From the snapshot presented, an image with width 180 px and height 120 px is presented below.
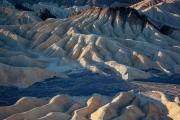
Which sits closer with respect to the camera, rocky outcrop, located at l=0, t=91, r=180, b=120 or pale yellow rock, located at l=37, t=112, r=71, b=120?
pale yellow rock, located at l=37, t=112, r=71, b=120

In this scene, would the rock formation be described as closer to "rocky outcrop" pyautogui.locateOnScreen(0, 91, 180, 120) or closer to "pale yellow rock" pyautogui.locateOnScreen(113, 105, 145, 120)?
"rocky outcrop" pyautogui.locateOnScreen(0, 91, 180, 120)

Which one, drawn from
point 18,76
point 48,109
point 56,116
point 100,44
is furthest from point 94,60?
point 56,116

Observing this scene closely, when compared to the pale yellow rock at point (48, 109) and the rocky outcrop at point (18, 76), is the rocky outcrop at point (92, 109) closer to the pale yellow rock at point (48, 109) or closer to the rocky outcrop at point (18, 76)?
the pale yellow rock at point (48, 109)

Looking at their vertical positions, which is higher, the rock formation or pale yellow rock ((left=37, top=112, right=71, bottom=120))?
pale yellow rock ((left=37, top=112, right=71, bottom=120))

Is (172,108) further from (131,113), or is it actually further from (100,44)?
(100,44)

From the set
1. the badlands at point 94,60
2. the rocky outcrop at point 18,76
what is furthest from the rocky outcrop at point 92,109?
the rocky outcrop at point 18,76

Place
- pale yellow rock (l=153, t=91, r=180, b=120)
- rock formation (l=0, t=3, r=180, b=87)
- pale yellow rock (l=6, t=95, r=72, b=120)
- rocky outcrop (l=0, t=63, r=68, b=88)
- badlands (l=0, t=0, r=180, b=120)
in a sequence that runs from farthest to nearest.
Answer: rock formation (l=0, t=3, r=180, b=87) < rocky outcrop (l=0, t=63, r=68, b=88) < badlands (l=0, t=0, r=180, b=120) < pale yellow rock (l=153, t=91, r=180, b=120) < pale yellow rock (l=6, t=95, r=72, b=120)

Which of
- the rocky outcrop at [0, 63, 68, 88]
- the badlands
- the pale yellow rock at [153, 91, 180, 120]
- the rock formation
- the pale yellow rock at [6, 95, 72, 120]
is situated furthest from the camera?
the rock formation

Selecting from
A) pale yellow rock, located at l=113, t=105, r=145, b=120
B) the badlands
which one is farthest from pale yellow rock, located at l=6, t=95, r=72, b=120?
pale yellow rock, located at l=113, t=105, r=145, b=120
